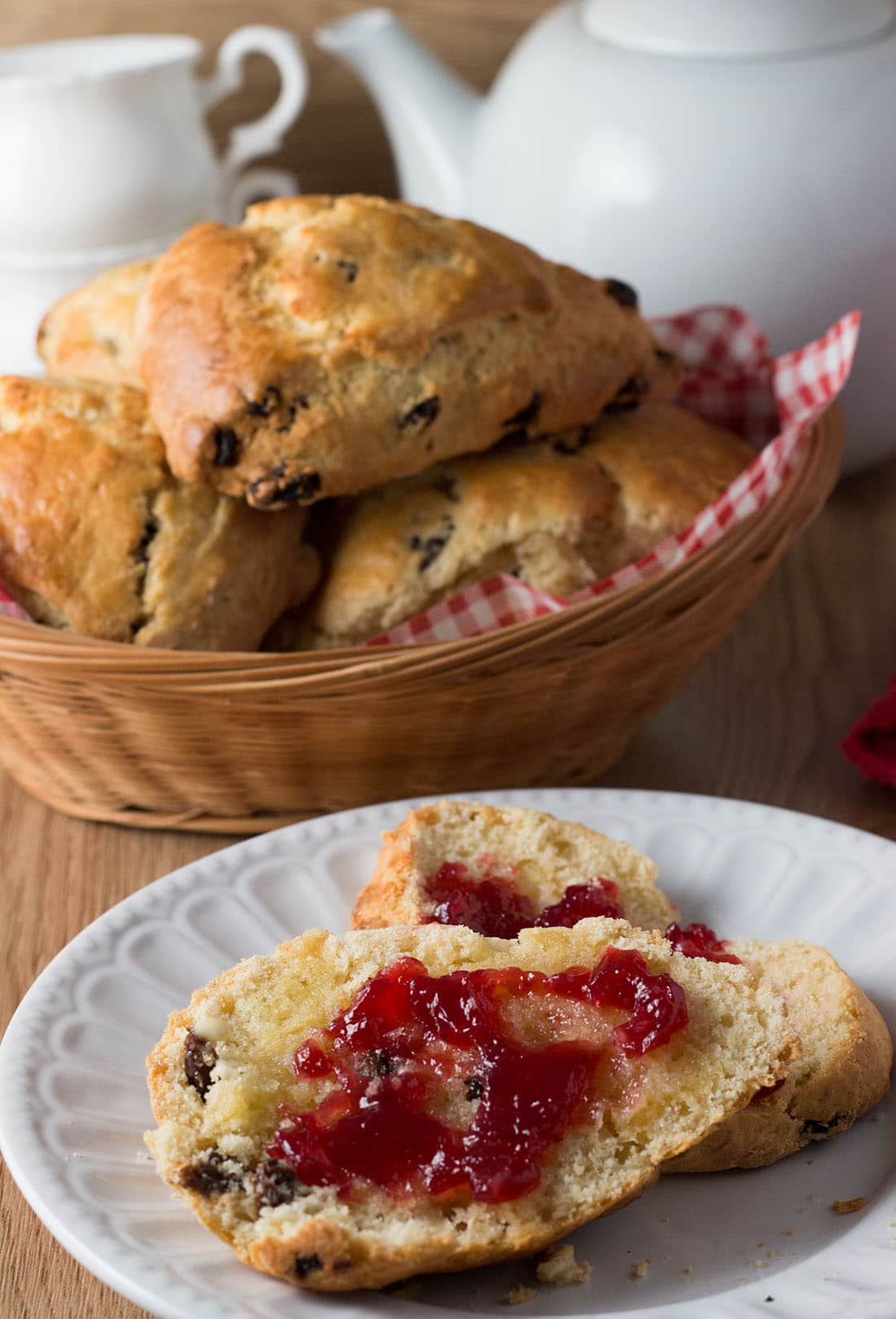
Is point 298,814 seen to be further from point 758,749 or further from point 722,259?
point 722,259

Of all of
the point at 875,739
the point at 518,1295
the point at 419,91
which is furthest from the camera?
the point at 419,91

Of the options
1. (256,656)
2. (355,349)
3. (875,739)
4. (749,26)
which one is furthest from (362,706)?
(749,26)

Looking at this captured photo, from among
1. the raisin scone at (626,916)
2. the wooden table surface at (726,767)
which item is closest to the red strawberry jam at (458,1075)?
the raisin scone at (626,916)

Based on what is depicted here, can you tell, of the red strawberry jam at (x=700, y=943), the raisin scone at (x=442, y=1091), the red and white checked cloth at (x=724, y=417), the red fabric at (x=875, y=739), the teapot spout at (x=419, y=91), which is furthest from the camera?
the teapot spout at (x=419, y=91)

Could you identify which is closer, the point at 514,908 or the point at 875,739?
the point at 514,908

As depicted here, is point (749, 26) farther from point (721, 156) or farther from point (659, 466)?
point (659, 466)

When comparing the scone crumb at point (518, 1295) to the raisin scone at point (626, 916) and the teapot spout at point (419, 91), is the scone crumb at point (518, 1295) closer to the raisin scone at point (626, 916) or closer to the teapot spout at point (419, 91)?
the raisin scone at point (626, 916)
